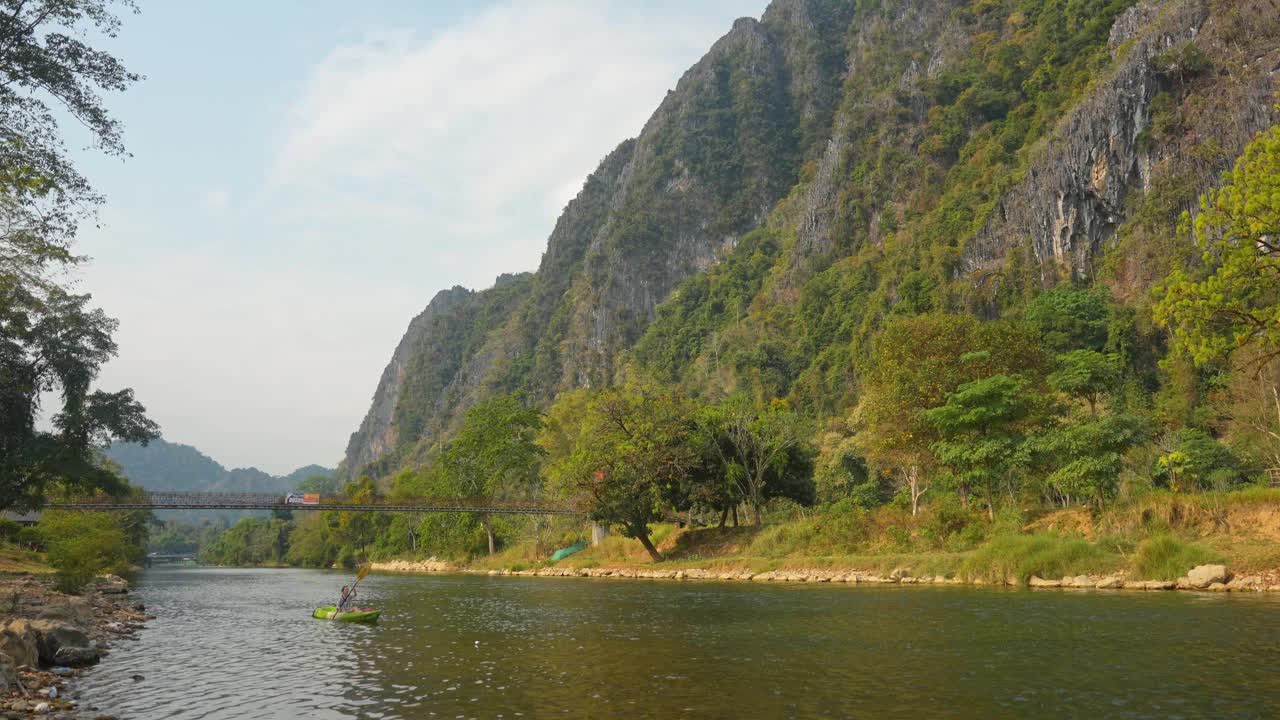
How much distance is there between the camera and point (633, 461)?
46.8 metres

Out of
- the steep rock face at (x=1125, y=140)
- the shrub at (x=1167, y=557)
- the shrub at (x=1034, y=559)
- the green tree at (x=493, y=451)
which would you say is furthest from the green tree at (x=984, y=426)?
the steep rock face at (x=1125, y=140)

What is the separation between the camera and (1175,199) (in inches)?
2844

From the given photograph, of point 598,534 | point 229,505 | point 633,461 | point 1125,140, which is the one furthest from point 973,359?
point 1125,140

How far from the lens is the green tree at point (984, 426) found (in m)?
36.9

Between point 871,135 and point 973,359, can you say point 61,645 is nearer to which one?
point 973,359

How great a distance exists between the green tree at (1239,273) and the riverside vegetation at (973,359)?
0.30 feet

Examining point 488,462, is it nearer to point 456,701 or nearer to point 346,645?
point 346,645

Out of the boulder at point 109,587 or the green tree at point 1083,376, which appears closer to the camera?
the boulder at point 109,587

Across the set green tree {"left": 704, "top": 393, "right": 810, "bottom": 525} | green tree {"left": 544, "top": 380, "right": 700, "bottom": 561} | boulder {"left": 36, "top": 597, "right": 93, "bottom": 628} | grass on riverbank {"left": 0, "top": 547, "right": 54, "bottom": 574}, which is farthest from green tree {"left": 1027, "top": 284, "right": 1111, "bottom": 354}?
grass on riverbank {"left": 0, "top": 547, "right": 54, "bottom": 574}

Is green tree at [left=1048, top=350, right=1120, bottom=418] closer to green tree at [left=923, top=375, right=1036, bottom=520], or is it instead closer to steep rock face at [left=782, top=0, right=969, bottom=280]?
green tree at [left=923, top=375, right=1036, bottom=520]

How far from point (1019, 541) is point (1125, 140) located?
66.6 m

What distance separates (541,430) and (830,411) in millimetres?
36550

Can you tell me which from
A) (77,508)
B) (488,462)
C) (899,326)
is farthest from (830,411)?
(77,508)

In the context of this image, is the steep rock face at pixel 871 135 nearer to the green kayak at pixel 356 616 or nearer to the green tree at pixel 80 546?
the green tree at pixel 80 546
